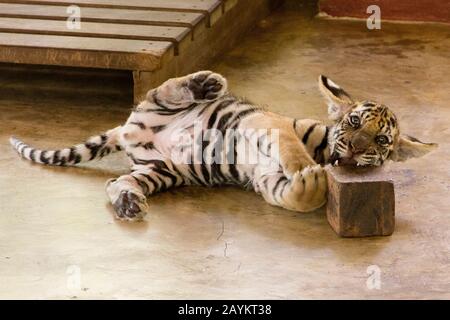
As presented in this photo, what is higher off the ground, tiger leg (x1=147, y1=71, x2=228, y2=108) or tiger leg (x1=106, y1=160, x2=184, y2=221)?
tiger leg (x1=147, y1=71, x2=228, y2=108)

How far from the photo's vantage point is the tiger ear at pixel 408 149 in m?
4.06

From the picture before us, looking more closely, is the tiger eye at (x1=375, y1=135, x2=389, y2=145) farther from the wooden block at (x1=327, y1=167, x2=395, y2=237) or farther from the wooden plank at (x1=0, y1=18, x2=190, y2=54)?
the wooden plank at (x1=0, y1=18, x2=190, y2=54)

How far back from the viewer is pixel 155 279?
11.6 feet

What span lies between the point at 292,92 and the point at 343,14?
5.82 feet

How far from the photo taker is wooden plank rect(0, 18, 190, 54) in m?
5.31

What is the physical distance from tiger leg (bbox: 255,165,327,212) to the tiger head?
14 cm

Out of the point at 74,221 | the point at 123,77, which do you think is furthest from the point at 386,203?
the point at 123,77

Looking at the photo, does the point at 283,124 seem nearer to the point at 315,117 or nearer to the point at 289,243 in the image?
the point at 289,243

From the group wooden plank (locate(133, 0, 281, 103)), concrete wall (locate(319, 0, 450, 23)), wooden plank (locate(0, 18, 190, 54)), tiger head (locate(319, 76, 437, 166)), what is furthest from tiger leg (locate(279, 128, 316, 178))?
concrete wall (locate(319, 0, 450, 23))

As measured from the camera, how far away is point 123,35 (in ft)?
17.4

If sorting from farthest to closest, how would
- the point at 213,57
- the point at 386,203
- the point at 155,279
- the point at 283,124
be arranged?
the point at 213,57
the point at 283,124
the point at 386,203
the point at 155,279

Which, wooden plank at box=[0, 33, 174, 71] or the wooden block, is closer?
the wooden block

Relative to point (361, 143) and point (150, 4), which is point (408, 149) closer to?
point (361, 143)

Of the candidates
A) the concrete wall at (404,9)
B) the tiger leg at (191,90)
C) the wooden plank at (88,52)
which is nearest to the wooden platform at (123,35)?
the wooden plank at (88,52)
